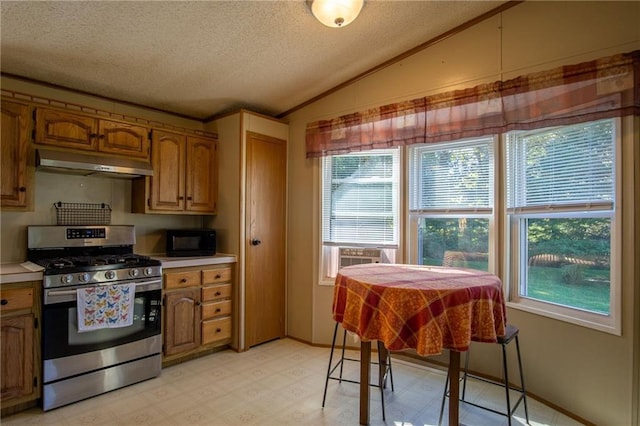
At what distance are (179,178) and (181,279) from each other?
968 millimetres

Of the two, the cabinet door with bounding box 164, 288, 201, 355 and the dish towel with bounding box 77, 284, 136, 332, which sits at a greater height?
the dish towel with bounding box 77, 284, 136, 332

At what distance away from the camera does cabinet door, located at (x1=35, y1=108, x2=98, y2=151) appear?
2.49m

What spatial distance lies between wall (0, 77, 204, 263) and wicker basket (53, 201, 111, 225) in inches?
1.4

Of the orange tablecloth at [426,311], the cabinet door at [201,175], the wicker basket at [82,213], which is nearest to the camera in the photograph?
the orange tablecloth at [426,311]

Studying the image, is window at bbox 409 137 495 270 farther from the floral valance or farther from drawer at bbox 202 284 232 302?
drawer at bbox 202 284 232 302

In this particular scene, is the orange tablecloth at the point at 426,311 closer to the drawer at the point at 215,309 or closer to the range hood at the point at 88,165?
the drawer at the point at 215,309

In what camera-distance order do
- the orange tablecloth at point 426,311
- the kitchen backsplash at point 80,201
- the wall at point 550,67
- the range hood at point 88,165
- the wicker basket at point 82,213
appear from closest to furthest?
the orange tablecloth at point 426,311
the wall at point 550,67
the range hood at point 88,165
the kitchen backsplash at point 80,201
the wicker basket at point 82,213

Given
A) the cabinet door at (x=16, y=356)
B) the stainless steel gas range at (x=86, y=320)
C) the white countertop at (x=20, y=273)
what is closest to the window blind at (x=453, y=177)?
the stainless steel gas range at (x=86, y=320)

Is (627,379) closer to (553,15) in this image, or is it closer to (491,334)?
(491,334)

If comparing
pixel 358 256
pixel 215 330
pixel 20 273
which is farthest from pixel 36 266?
pixel 358 256

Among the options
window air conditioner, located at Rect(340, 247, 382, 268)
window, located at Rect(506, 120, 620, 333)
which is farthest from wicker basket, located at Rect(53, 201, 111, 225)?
window, located at Rect(506, 120, 620, 333)

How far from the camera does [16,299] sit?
2.17m

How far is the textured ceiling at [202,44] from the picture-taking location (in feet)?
6.89

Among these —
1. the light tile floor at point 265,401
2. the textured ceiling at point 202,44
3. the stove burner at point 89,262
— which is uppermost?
the textured ceiling at point 202,44
